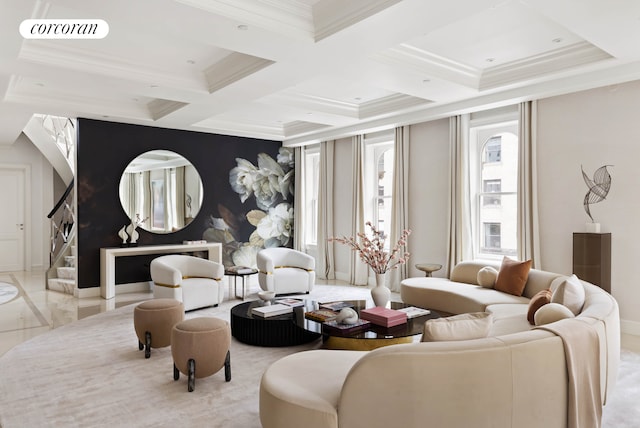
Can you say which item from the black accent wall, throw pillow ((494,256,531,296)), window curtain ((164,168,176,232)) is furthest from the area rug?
throw pillow ((494,256,531,296))

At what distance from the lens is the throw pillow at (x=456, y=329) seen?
7.77 feet

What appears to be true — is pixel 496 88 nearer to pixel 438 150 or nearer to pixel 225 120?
pixel 438 150

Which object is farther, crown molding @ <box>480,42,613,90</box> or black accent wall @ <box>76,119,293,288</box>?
black accent wall @ <box>76,119,293,288</box>

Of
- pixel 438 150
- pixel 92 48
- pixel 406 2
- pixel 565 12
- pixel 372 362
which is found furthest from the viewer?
pixel 438 150

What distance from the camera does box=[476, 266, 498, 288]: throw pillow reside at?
538 centimetres

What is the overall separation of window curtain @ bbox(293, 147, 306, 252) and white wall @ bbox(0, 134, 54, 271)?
589 centimetres

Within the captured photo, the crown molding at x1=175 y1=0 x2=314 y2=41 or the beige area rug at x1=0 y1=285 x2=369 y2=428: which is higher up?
the crown molding at x1=175 y1=0 x2=314 y2=41

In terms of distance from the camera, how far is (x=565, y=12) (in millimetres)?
3547

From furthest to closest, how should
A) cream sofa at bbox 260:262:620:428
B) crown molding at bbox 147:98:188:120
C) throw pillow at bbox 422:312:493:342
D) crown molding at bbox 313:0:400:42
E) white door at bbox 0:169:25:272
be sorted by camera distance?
white door at bbox 0:169:25:272
crown molding at bbox 147:98:188:120
crown molding at bbox 313:0:400:42
throw pillow at bbox 422:312:493:342
cream sofa at bbox 260:262:620:428

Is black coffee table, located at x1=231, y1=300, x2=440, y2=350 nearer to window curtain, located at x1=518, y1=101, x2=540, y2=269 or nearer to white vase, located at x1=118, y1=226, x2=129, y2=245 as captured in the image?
window curtain, located at x1=518, y1=101, x2=540, y2=269

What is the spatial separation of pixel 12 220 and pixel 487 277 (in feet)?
34.1

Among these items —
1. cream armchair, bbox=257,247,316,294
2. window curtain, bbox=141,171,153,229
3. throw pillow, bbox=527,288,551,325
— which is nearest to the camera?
throw pillow, bbox=527,288,551,325

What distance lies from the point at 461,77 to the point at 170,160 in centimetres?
532

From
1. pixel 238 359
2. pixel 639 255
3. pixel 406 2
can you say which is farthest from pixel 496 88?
pixel 238 359
